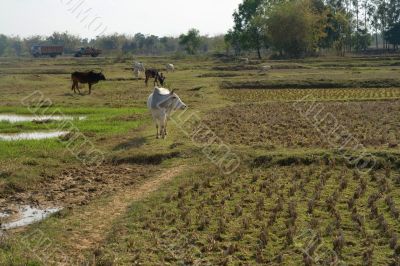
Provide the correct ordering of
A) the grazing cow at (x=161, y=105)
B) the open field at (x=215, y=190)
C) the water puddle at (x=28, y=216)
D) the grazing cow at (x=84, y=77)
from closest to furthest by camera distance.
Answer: the open field at (x=215, y=190) → the water puddle at (x=28, y=216) → the grazing cow at (x=161, y=105) → the grazing cow at (x=84, y=77)

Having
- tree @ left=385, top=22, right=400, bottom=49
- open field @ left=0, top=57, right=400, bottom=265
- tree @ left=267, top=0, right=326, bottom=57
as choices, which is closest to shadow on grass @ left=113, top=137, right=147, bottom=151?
open field @ left=0, top=57, right=400, bottom=265

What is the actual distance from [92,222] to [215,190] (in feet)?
8.03

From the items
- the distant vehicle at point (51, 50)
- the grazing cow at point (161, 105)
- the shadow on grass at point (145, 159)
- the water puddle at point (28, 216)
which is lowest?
the water puddle at point (28, 216)

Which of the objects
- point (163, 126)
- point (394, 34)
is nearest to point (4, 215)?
point (163, 126)

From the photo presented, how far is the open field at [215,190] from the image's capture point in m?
6.16

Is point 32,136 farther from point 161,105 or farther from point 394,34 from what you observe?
point 394,34

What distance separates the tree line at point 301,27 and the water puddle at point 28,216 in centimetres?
5065

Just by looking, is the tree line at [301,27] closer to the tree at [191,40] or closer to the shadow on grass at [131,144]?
the tree at [191,40]

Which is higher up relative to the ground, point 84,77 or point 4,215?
point 84,77

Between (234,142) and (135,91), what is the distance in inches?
560

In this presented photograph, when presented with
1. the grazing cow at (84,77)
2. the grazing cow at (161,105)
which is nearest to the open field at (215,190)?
the grazing cow at (161,105)

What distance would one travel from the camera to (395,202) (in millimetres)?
7801

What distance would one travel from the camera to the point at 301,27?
181 feet

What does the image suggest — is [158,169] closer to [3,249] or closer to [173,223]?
[173,223]
